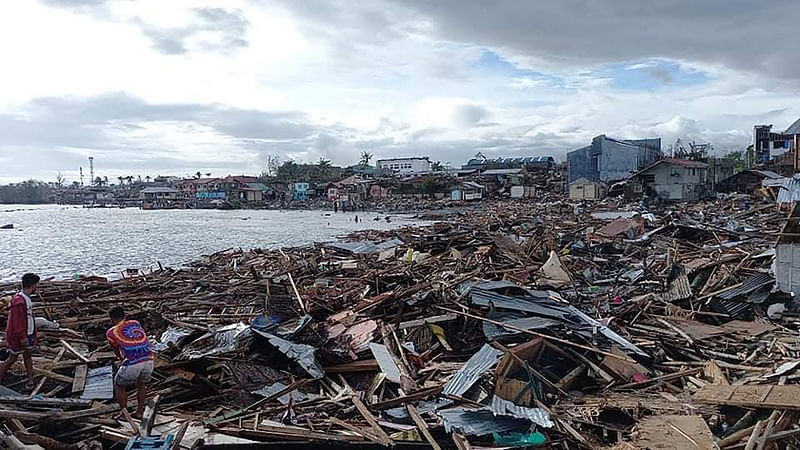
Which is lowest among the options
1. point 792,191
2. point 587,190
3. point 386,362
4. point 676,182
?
point 386,362

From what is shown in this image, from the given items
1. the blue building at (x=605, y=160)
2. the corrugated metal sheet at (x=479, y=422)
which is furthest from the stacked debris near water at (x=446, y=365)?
the blue building at (x=605, y=160)

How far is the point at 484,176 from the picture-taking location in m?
72.6

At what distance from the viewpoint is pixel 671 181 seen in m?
42.8

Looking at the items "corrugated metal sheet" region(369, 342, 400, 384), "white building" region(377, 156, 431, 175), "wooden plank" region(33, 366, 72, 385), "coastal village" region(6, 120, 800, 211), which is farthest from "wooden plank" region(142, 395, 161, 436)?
"white building" region(377, 156, 431, 175)

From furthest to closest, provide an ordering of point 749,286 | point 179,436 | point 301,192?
1. point 301,192
2. point 749,286
3. point 179,436

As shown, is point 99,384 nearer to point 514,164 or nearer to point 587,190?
point 587,190

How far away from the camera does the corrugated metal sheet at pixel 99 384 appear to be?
6.51 m

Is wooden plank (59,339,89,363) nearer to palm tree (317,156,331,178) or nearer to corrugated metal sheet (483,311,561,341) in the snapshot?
corrugated metal sheet (483,311,561,341)

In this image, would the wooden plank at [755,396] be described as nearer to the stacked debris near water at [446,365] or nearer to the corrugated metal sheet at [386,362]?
the stacked debris near water at [446,365]

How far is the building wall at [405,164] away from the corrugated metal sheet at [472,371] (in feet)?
314

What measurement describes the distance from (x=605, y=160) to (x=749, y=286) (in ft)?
169

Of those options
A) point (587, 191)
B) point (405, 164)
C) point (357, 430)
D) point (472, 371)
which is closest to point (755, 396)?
point (472, 371)

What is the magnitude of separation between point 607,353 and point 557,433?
199 cm

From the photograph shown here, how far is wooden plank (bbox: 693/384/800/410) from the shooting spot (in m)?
4.78
